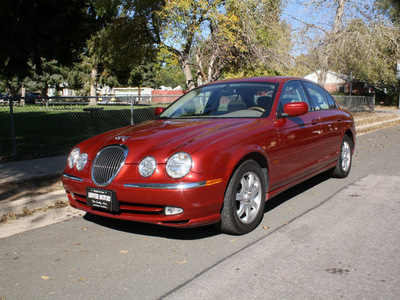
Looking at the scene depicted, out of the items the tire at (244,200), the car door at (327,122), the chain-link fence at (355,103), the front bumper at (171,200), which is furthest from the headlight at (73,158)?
the chain-link fence at (355,103)

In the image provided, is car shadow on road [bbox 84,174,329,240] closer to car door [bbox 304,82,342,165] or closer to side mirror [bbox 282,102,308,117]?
side mirror [bbox 282,102,308,117]

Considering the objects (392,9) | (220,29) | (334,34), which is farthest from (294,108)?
(392,9)

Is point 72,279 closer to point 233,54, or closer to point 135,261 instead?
point 135,261

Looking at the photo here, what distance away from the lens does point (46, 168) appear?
7516 mm

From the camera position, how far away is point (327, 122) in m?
6.14

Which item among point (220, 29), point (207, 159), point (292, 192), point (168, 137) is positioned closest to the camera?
point (207, 159)

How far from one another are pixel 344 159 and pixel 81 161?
15.0 feet

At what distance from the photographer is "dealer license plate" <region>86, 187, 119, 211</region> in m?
3.94

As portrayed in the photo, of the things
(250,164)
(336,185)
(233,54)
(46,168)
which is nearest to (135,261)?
(250,164)

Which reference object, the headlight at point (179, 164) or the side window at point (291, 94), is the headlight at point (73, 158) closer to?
the headlight at point (179, 164)

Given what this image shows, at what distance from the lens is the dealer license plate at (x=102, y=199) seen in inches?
155

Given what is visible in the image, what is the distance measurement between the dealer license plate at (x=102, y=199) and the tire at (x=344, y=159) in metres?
4.21

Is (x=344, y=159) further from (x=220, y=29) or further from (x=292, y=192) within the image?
(x=220, y=29)

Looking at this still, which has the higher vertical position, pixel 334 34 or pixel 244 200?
pixel 334 34
